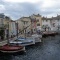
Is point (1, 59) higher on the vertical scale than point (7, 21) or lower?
lower

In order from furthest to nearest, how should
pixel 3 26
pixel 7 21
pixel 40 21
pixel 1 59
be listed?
1. pixel 40 21
2. pixel 7 21
3. pixel 3 26
4. pixel 1 59

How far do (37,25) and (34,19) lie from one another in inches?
227

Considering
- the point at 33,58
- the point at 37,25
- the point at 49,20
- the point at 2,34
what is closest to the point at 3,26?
the point at 2,34

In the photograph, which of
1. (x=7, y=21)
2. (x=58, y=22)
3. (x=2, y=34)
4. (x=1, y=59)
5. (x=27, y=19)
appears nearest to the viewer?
(x=1, y=59)

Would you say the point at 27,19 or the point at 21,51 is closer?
the point at 21,51

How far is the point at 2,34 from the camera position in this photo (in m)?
72.4

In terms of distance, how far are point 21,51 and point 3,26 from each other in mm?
29582

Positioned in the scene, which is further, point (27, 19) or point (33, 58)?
point (27, 19)

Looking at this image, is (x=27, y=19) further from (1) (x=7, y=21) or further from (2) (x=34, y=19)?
(1) (x=7, y=21)

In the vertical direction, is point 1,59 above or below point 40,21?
below

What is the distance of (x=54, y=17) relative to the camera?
147 metres

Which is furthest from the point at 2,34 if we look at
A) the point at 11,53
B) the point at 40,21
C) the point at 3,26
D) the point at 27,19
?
the point at 40,21

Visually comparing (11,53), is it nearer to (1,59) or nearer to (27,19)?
(1,59)

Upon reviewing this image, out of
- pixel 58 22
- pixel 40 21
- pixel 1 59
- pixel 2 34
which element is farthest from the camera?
pixel 58 22
